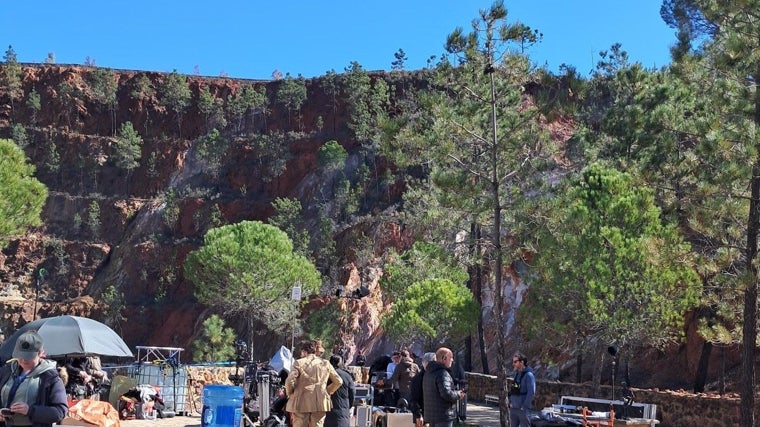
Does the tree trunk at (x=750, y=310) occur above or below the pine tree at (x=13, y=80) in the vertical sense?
below

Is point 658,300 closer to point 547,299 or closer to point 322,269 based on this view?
point 547,299

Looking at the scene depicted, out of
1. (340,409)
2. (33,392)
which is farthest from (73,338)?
(33,392)

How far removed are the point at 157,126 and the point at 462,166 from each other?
57.8 meters

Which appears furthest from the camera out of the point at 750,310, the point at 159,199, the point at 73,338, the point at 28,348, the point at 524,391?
the point at 159,199

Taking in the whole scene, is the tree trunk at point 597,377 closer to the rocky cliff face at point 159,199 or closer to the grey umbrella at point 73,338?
the grey umbrella at point 73,338

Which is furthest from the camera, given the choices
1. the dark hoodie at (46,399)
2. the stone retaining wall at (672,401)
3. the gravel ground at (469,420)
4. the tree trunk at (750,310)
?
the stone retaining wall at (672,401)

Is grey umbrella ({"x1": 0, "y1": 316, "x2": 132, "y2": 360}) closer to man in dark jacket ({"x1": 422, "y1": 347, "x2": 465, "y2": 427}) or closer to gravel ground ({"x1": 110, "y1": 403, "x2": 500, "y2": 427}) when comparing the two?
gravel ground ({"x1": 110, "y1": 403, "x2": 500, "y2": 427})

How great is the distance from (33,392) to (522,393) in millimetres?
7031

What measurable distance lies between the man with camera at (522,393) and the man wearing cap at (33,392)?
6836 millimetres

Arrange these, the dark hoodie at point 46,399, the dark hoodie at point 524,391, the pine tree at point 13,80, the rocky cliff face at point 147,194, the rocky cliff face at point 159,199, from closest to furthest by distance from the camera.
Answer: the dark hoodie at point 46,399 → the dark hoodie at point 524,391 → the rocky cliff face at point 159,199 → the rocky cliff face at point 147,194 → the pine tree at point 13,80

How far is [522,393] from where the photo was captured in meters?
10.5

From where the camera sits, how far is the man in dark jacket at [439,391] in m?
7.71

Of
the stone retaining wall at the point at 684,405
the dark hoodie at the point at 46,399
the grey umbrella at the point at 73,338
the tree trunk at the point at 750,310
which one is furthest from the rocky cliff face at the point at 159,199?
the dark hoodie at the point at 46,399

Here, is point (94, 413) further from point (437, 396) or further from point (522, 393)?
point (522, 393)
